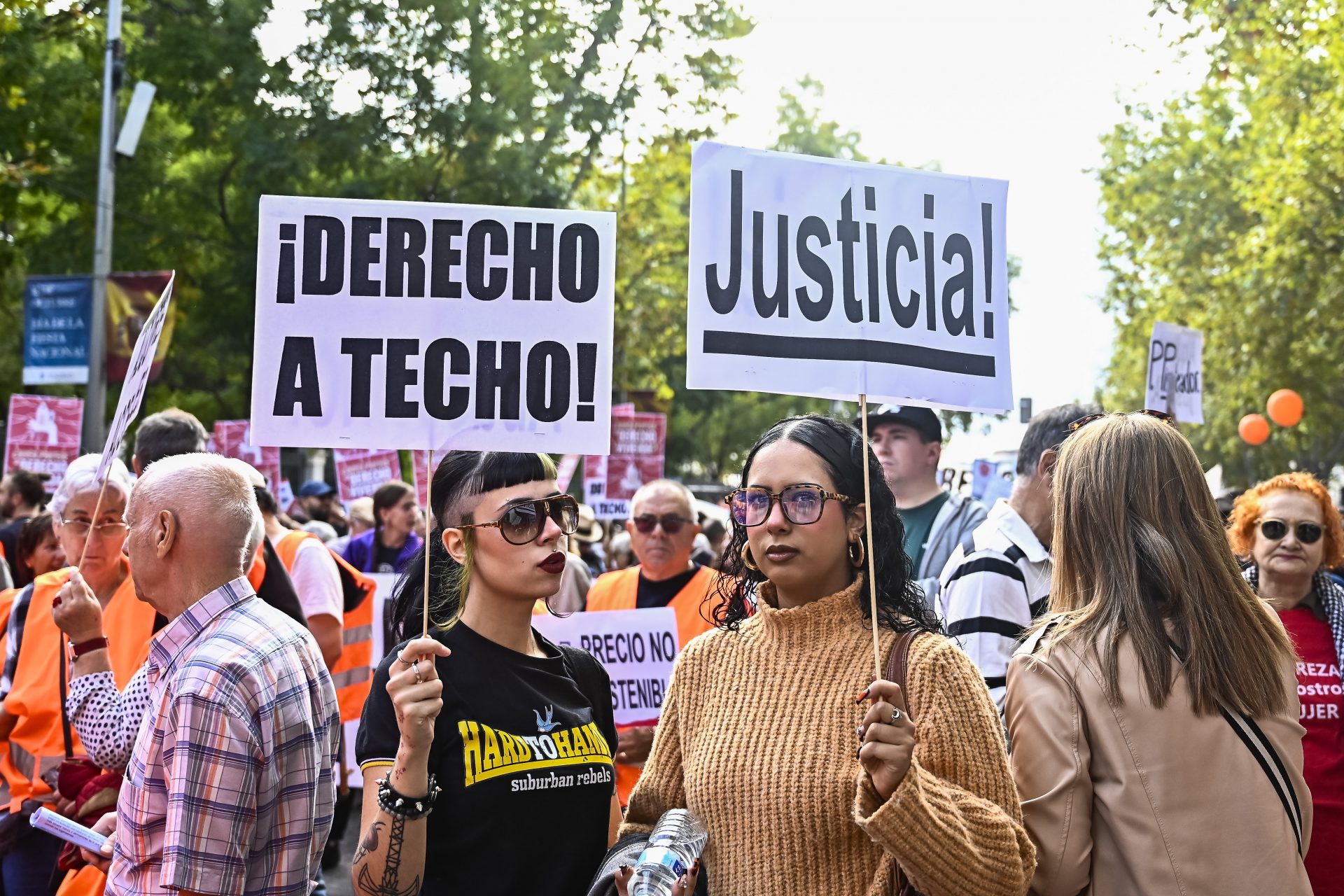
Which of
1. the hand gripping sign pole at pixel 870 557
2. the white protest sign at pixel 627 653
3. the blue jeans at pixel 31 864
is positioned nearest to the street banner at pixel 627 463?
the white protest sign at pixel 627 653

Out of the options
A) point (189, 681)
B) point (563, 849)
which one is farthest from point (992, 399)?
point (189, 681)

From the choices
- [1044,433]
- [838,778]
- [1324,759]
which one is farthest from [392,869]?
[1324,759]

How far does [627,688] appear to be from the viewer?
5.79m

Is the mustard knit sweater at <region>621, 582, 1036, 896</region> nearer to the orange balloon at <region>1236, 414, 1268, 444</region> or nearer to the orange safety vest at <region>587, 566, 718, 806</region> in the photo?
the orange safety vest at <region>587, 566, 718, 806</region>

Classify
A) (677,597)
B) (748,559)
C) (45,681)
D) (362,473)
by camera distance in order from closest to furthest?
(748,559)
(45,681)
(677,597)
(362,473)

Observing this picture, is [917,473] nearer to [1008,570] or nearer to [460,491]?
[1008,570]

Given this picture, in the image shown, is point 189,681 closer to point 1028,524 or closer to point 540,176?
point 1028,524

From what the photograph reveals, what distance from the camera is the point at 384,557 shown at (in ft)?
33.7

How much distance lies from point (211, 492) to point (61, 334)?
14.8m

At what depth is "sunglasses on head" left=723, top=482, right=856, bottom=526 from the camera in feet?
10.2

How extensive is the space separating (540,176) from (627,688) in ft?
51.3

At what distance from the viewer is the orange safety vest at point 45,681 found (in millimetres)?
4750

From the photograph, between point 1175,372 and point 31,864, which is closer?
point 31,864

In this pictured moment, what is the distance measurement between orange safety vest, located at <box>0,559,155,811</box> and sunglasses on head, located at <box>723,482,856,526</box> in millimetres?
2486
